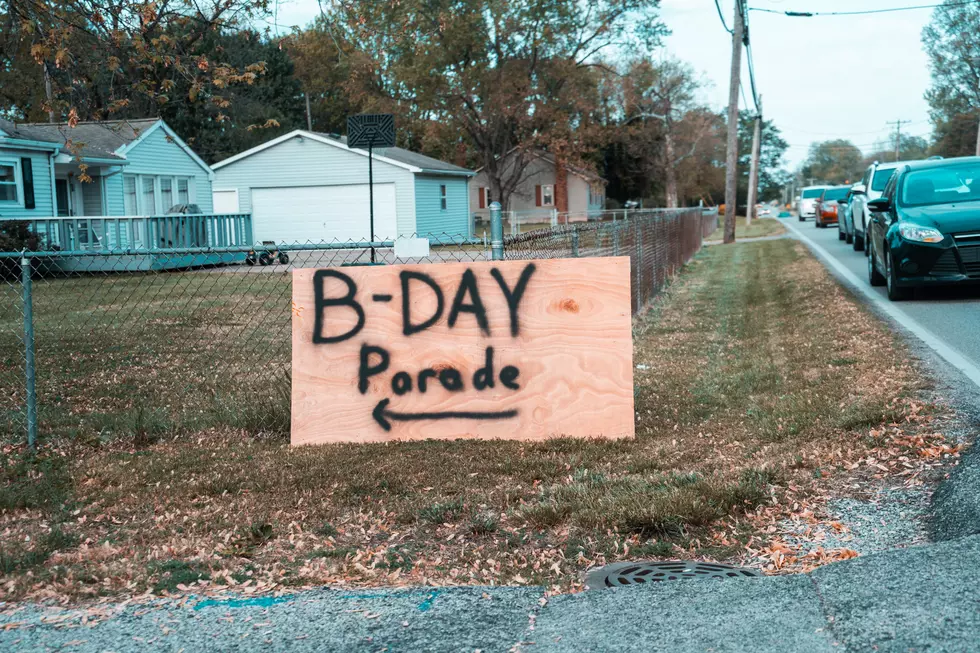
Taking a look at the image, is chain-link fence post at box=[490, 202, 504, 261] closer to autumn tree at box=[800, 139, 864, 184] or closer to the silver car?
the silver car

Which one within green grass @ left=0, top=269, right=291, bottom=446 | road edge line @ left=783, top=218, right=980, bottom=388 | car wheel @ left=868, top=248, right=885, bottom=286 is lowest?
green grass @ left=0, top=269, right=291, bottom=446

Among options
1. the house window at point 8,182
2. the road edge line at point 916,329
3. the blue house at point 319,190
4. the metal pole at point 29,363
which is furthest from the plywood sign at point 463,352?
the blue house at point 319,190

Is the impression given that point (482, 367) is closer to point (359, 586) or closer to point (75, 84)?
point (359, 586)

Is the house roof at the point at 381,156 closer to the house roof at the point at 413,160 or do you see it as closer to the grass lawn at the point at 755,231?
the house roof at the point at 413,160

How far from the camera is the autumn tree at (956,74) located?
206 ft

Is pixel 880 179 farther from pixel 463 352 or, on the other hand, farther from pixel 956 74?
pixel 956 74

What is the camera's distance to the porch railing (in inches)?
903

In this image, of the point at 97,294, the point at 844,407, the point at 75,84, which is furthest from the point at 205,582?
the point at 97,294

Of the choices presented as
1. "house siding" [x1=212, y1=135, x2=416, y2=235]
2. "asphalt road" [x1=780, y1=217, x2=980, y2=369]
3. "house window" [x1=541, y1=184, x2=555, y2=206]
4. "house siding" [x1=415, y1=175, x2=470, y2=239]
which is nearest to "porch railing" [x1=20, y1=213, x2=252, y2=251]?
"house siding" [x1=212, y1=135, x2=416, y2=235]

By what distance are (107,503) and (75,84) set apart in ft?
18.3

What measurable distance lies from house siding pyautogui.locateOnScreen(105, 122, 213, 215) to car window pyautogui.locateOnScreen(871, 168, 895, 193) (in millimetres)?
18106

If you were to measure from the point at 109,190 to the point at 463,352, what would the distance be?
24.5 m

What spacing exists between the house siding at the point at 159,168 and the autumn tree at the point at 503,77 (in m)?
11.8

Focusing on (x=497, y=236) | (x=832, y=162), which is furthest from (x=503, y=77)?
(x=832, y=162)
